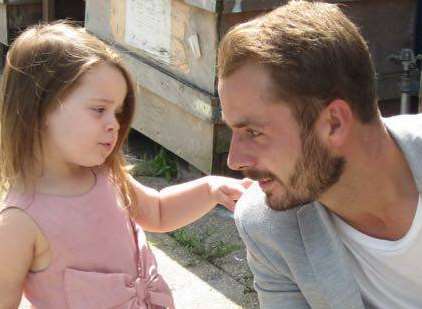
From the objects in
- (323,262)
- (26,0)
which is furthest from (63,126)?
(26,0)

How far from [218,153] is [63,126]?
205 cm

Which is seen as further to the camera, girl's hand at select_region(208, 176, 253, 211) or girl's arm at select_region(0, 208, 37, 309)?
girl's hand at select_region(208, 176, 253, 211)

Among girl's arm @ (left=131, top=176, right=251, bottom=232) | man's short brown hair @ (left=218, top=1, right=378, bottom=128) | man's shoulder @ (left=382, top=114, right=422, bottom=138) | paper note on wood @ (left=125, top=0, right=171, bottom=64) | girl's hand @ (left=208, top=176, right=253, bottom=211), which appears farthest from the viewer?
paper note on wood @ (left=125, top=0, right=171, bottom=64)

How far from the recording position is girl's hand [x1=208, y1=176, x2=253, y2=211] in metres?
2.74

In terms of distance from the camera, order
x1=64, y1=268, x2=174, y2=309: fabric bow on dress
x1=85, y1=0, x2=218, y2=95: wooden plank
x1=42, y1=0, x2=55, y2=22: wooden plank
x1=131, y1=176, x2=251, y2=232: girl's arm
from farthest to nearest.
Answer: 1. x1=42, y1=0, x2=55, y2=22: wooden plank
2. x1=85, y1=0, x2=218, y2=95: wooden plank
3. x1=131, y1=176, x2=251, y2=232: girl's arm
4. x1=64, y1=268, x2=174, y2=309: fabric bow on dress

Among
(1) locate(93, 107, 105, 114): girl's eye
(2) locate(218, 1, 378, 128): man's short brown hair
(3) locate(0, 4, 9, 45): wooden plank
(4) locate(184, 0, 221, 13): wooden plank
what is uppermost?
(2) locate(218, 1, 378, 128): man's short brown hair

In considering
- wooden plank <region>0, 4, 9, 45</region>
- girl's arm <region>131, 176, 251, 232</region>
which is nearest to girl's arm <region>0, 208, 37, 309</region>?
girl's arm <region>131, 176, 251, 232</region>

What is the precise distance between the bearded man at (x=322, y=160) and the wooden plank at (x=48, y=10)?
4.90m

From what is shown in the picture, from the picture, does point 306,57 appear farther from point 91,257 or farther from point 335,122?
point 91,257

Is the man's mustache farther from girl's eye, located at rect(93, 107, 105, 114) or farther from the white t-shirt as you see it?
girl's eye, located at rect(93, 107, 105, 114)

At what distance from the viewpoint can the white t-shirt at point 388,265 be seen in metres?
2.25

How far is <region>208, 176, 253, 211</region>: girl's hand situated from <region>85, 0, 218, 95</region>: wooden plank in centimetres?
157

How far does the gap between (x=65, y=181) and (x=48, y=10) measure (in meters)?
4.60

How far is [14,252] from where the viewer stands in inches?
95.2
